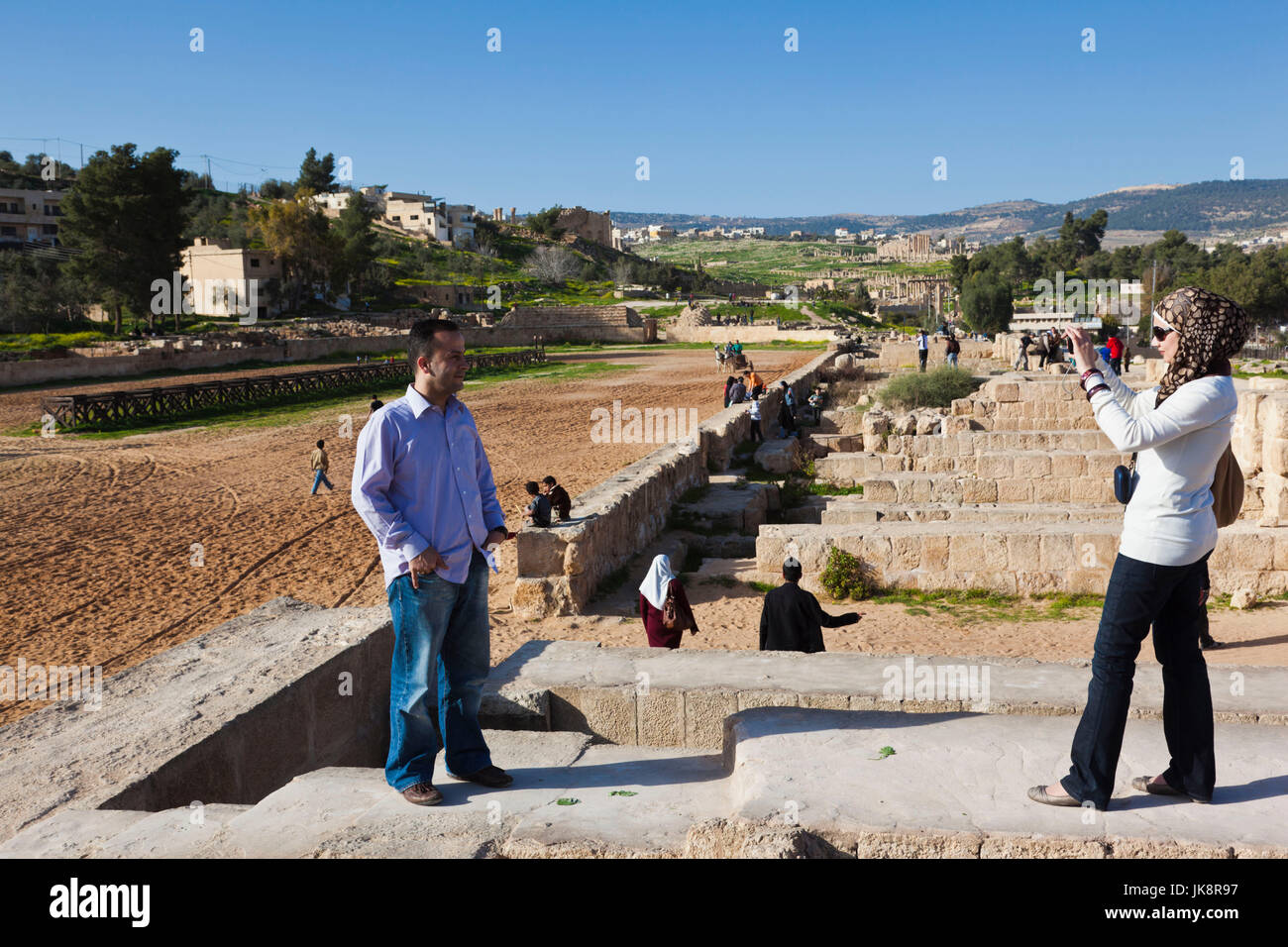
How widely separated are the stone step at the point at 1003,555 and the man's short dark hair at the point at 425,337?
661cm

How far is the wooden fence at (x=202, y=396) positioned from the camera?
2364cm

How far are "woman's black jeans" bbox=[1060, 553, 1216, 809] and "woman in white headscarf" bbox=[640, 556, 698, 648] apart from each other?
384 cm

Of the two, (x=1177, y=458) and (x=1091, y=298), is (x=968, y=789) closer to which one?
(x=1177, y=458)

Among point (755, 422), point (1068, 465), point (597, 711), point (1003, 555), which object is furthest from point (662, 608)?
point (755, 422)

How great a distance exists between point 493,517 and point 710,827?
1543 mm

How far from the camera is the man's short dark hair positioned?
346 cm

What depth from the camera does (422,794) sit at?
3223mm

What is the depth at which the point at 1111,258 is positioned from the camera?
116625 millimetres

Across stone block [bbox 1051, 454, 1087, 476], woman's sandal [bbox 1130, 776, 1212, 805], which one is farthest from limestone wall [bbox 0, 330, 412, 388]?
woman's sandal [bbox 1130, 776, 1212, 805]

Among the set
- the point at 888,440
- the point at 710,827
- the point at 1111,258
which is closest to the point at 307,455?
the point at 888,440

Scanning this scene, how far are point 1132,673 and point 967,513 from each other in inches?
299

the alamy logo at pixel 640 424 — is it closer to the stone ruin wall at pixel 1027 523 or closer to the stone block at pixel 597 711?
the stone ruin wall at pixel 1027 523

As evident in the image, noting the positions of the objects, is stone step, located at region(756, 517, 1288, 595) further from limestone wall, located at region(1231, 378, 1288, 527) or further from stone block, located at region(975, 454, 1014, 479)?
stone block, located at region(975, 454, 1014, 479)

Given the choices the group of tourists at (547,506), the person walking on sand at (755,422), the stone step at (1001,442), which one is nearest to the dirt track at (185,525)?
the group of tourists at (547,506)
